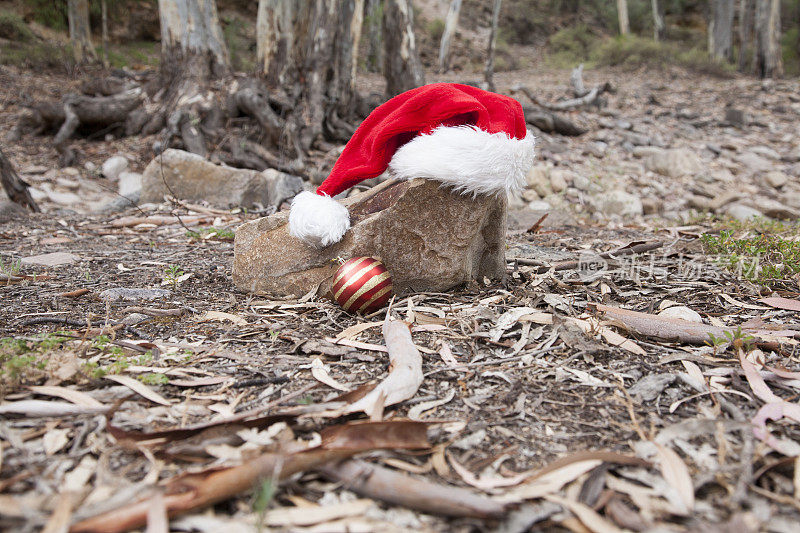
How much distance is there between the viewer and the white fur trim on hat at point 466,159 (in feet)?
8.13

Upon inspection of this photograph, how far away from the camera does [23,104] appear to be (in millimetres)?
9156

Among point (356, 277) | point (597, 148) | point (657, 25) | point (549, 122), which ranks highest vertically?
point (657, 25)

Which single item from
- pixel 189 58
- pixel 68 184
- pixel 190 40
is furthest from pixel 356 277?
pixel 190 40

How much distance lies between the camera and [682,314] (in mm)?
2400

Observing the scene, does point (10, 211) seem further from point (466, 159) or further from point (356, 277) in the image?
point (466, 159)

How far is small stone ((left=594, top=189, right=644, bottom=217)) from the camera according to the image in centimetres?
625

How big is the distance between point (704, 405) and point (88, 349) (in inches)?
90.4

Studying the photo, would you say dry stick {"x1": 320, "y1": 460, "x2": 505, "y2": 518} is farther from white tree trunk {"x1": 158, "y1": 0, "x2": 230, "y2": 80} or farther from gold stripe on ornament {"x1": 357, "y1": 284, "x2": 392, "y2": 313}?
white tree trunk {"x1": 158, "y1": 0, "x2": 230, "y2": 80}

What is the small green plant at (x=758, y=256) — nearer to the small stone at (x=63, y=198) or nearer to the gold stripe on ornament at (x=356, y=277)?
the gold stripe on ornament at (x=356, y=277)

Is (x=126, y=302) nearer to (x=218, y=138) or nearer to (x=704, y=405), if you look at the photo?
Answer: (x=704, y=405)

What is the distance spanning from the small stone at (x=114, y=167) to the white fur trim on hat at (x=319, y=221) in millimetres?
5361

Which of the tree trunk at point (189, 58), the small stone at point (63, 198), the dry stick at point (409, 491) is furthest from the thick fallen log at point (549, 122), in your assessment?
the dry stick at point (409, 491)

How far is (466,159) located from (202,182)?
4.14 m

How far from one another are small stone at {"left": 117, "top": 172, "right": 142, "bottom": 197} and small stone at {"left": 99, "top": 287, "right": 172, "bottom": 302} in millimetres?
3941
